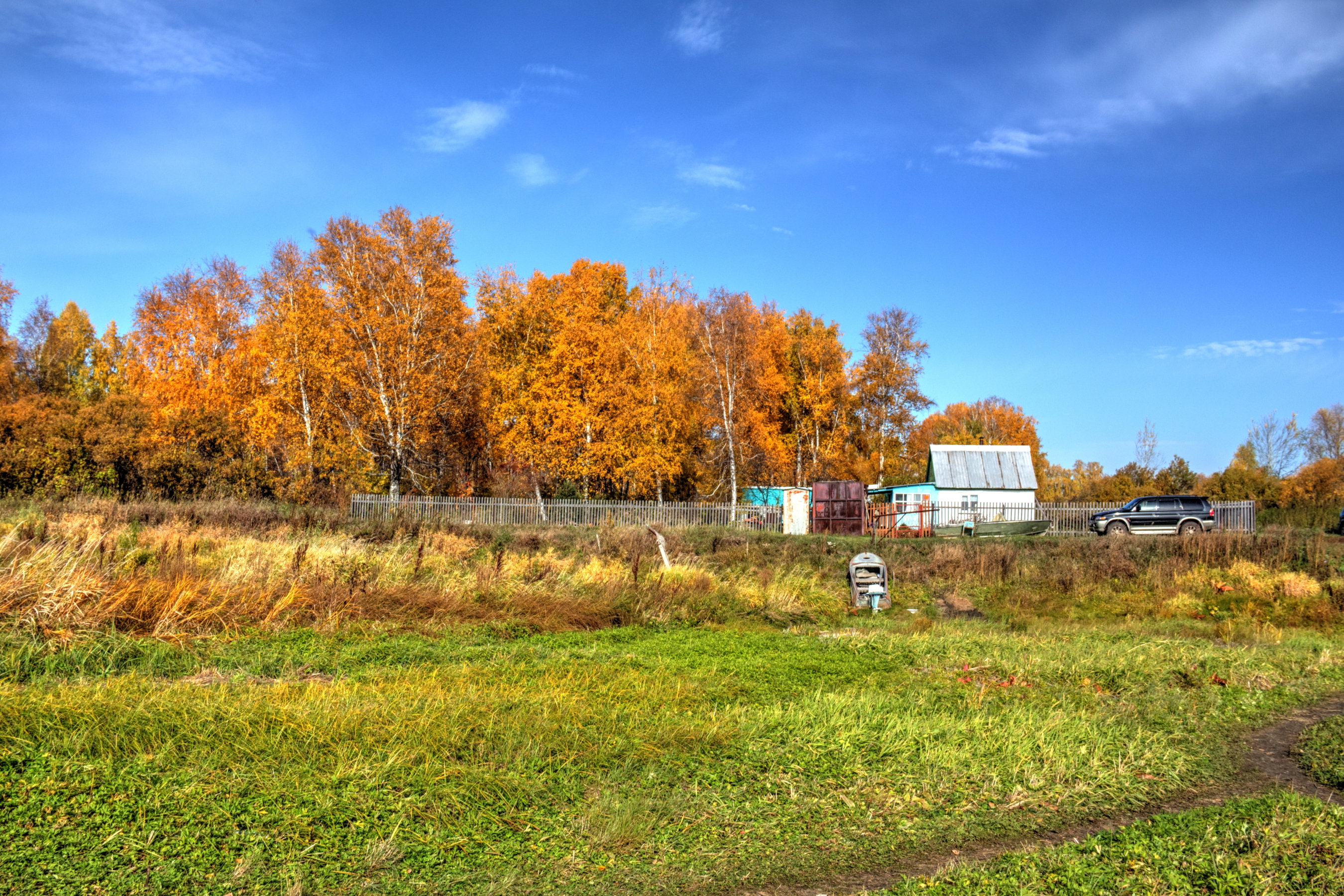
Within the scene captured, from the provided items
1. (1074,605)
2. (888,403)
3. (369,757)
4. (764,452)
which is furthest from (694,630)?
(888,403)

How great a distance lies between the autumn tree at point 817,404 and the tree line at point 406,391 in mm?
224

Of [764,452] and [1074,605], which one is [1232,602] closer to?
[1074,605]

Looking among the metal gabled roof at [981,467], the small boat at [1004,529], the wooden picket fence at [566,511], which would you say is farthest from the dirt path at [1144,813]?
the metal gabled roof at [981,467]

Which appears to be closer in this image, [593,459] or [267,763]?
[267,763]

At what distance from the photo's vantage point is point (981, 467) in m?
41.6

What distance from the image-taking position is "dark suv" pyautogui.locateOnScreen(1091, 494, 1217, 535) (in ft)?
98.6

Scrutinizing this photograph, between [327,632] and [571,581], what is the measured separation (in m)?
4.51

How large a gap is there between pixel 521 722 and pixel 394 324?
2924 centimetres

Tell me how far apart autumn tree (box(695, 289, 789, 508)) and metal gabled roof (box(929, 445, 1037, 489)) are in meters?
7.95

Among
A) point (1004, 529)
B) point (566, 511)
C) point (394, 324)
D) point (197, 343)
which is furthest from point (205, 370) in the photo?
point (1004, 529)

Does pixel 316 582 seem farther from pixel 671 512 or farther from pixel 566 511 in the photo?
pixel 671 512

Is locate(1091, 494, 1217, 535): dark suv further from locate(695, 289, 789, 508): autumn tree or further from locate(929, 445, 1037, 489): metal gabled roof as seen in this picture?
locate(695, 289, 789, 508): autumn tree

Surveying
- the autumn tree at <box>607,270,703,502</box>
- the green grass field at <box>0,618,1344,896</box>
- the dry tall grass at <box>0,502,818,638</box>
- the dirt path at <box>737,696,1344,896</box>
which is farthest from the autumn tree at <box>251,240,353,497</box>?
the dirt path at <box>737,696,1344,896</box>

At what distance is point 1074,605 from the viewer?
1897 cm
